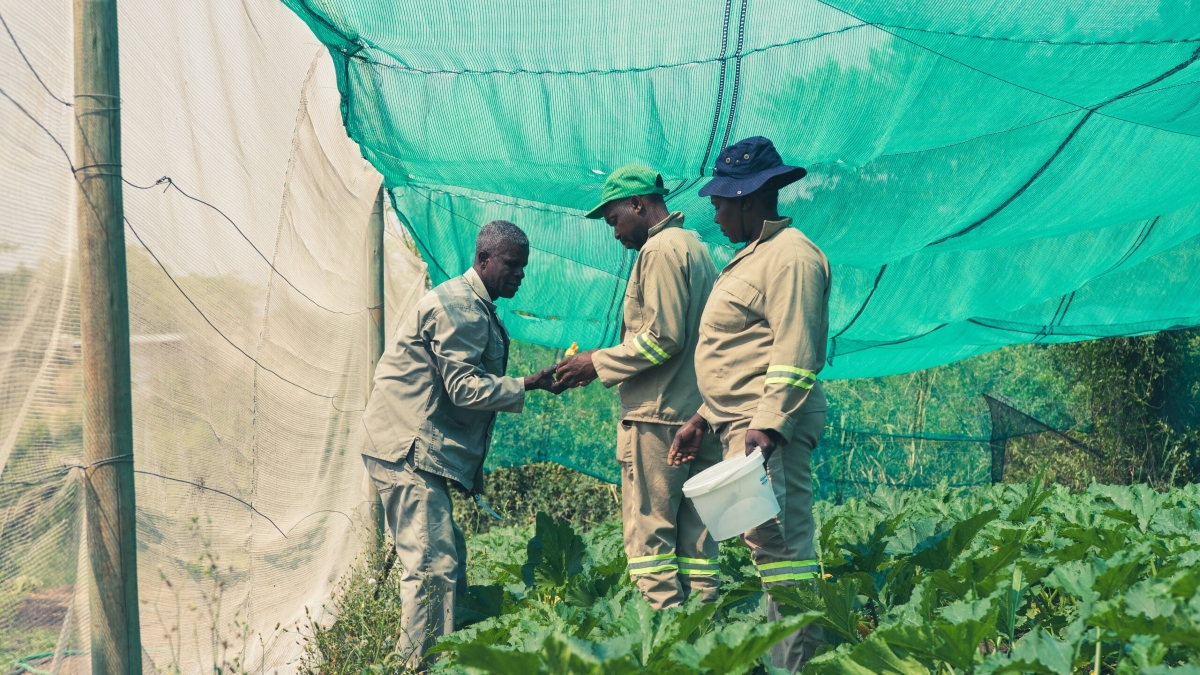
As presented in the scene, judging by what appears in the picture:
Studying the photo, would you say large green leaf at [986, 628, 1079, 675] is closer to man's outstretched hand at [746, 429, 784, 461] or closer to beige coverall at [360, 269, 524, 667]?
man's outstretched hand at [746, 429, 784, 461]

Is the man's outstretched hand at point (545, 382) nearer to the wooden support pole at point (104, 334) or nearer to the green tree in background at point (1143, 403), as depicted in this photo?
the wooden support pole at point (104, 334)

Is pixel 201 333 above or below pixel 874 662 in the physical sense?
above

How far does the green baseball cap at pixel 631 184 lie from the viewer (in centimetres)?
407

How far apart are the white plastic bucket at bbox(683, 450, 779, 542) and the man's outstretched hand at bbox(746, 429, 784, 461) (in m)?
0.05

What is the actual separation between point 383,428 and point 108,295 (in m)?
1.63

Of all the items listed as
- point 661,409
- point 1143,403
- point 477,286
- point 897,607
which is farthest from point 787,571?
point 1143,403

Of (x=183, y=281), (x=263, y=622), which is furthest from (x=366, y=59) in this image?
(x=263, y=622)

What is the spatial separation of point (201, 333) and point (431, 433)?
97 centimetres

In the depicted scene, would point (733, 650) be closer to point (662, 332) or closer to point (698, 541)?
point (698, 541)

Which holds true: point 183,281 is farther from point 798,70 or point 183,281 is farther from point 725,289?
point 798,70

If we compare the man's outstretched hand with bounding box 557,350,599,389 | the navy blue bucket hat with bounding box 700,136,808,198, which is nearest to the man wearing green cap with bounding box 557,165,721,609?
the man's outstretched hand with bounding box 557,350,599,389

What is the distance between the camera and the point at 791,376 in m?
3.22

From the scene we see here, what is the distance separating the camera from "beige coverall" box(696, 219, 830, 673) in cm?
325

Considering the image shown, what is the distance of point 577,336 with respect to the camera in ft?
24.3
